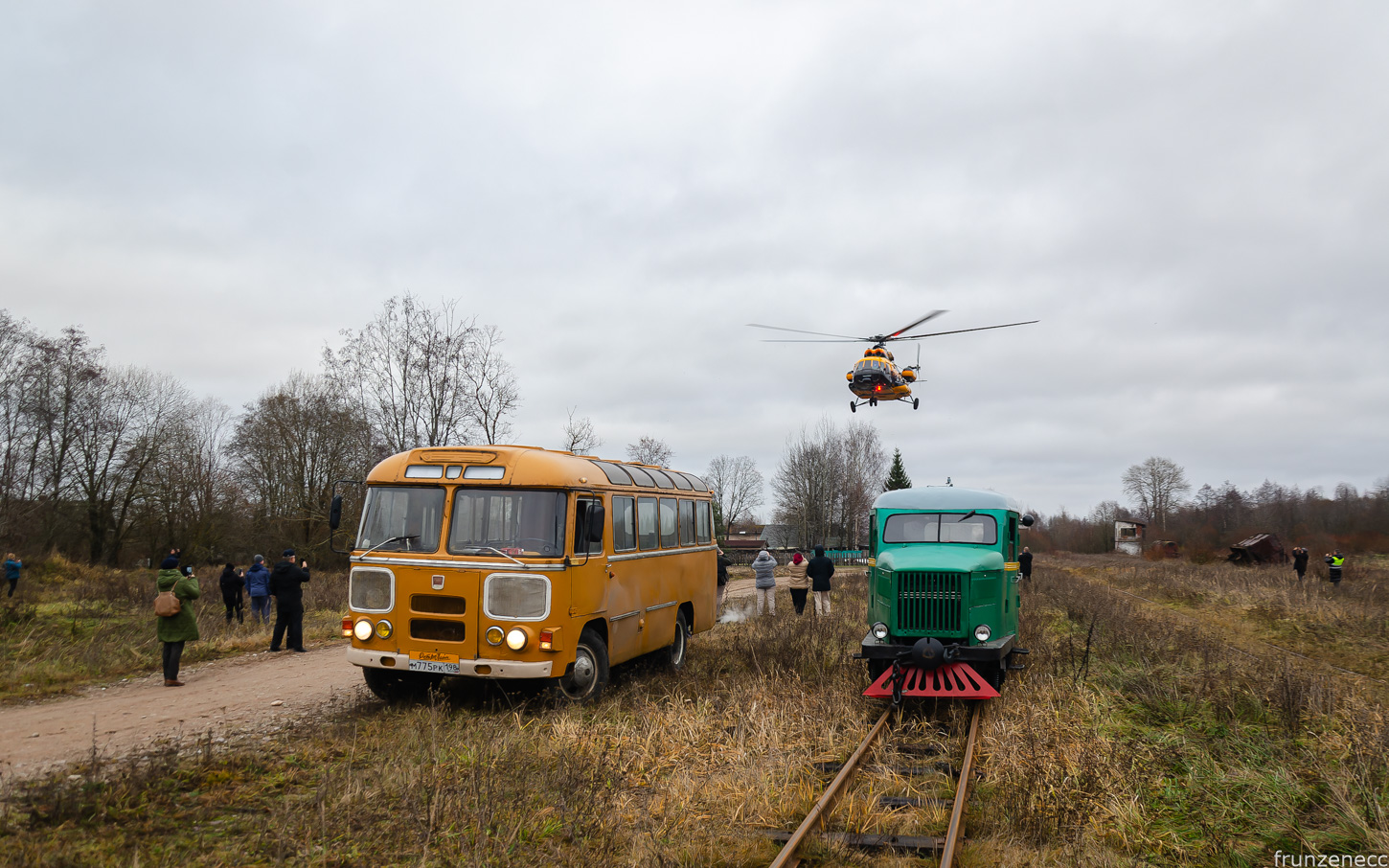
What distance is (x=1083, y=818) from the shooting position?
5777 millimetres

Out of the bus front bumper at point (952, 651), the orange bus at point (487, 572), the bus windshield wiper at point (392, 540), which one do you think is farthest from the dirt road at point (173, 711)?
the bus front bumper at point (952, 651)

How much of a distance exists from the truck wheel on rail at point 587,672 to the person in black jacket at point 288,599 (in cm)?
724

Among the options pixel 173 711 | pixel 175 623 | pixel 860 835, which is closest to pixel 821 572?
pixel 175 623

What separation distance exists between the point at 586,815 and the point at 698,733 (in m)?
2.29

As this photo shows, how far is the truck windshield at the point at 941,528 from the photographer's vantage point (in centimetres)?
1082

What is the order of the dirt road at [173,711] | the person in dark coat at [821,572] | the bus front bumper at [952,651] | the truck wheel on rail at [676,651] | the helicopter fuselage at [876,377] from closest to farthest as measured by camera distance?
the dirt road at [173,711] < the bus front bumper at [952,651] < the truck wheel on rail at [676,651] < the person in dark coat at [821,572] < the helicopter fuselage at [876,377]

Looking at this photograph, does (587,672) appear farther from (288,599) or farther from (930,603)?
(288,599)

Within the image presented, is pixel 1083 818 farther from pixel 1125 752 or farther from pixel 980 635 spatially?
pixel 980 635

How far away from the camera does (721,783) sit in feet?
20.8

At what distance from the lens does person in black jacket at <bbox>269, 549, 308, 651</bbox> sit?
14.4m

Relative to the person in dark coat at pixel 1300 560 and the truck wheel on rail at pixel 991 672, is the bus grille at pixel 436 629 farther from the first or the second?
the person in dark coat at pixel 1300 560

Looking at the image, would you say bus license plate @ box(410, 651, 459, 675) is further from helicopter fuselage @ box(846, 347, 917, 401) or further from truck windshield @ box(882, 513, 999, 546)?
helicopter fuselage @ box(846, 347, 917, 401)

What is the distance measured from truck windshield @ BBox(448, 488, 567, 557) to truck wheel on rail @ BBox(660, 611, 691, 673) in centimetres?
400

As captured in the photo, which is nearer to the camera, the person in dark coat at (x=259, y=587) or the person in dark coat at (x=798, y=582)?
the person in dark coat at (x=259, y=587)
